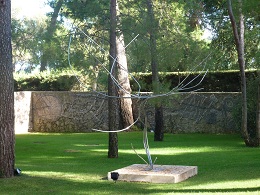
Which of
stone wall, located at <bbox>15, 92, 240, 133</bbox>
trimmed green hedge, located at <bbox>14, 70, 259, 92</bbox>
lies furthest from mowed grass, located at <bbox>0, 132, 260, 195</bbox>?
trimmed green hedge, located at <bbox>14, 70, 259, 92</bbox>

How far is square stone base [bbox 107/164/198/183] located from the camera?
998cm

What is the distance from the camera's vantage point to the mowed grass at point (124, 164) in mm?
9305

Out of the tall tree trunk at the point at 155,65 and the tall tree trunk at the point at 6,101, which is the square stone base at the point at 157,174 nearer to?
the tall tree trunk at the point at 6,101

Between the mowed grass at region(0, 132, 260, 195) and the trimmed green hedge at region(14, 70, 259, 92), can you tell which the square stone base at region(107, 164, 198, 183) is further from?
the trimmed green hedge at region(14, 70, 259, 92)

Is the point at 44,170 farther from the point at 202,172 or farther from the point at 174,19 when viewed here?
the point at 174,19

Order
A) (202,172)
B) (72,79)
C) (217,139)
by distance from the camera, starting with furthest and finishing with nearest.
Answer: (72,79)
(217,139)
(202,172)

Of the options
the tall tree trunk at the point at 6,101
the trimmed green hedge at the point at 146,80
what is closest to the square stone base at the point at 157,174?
the tall tree trunk at the point at 6,101

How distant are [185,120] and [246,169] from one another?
1101 cm

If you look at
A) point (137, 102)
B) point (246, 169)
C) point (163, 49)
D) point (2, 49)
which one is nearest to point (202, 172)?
point (246, 169)

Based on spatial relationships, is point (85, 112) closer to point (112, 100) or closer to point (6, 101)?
point (112, 100)

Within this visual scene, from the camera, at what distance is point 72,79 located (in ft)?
85.5

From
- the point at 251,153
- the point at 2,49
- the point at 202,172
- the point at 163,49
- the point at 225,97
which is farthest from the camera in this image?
the point at 225,97

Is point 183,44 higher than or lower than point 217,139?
higher

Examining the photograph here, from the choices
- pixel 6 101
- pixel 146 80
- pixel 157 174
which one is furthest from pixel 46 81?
pixel 157 174
